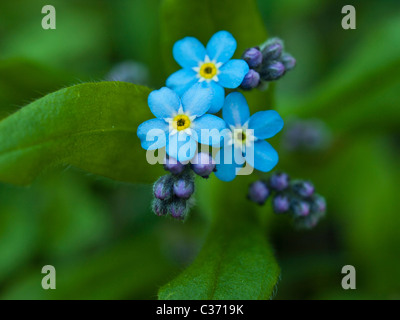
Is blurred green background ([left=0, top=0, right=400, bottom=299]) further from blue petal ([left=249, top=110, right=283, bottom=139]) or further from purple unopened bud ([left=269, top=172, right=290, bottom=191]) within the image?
blue petal ([left=249, top=110, right=283, bottom=139])

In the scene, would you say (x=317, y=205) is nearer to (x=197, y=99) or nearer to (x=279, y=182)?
(x=279, y=182)

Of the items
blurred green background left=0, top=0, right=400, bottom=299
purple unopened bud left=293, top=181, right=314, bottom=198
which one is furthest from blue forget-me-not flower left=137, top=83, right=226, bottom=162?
blurred green background left=0, top=0, right=400, bottom=299

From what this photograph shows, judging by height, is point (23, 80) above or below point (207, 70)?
above

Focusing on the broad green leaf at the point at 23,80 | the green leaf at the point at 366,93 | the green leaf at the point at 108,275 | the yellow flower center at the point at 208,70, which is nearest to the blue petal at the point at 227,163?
the yellow flower center at the point at 208,70

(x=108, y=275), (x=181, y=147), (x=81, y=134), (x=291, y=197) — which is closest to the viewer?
(x=181, y=147)

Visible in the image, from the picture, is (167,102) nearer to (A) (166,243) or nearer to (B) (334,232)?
(A) (166,243)

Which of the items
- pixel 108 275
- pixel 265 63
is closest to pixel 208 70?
pixel 265 63

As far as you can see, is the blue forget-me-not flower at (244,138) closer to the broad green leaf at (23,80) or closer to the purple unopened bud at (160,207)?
the purple unopened bud at (160,207)
